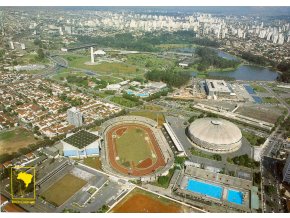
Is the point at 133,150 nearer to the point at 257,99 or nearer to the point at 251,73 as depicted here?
the point at 257,99

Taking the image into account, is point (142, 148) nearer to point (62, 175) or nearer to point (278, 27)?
point (62, 175)

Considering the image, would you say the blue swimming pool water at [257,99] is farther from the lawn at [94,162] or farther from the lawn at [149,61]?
the lawn at [94,162]

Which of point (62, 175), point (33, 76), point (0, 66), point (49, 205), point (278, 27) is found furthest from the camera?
point (278, 27)

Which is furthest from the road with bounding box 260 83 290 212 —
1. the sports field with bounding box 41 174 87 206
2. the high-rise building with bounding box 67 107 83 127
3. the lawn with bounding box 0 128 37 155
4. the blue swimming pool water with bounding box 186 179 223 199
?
the lawn with bounding box 0 128 37 155

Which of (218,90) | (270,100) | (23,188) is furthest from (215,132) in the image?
(270,100)

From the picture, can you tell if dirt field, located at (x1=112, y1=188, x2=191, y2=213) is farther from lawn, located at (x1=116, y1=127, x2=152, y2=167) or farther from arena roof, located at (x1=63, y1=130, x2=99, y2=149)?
arena roof, located at (x1=63, y1=130, x2=99, y2=149)

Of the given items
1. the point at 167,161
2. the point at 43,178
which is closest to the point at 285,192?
the point at 167,161
